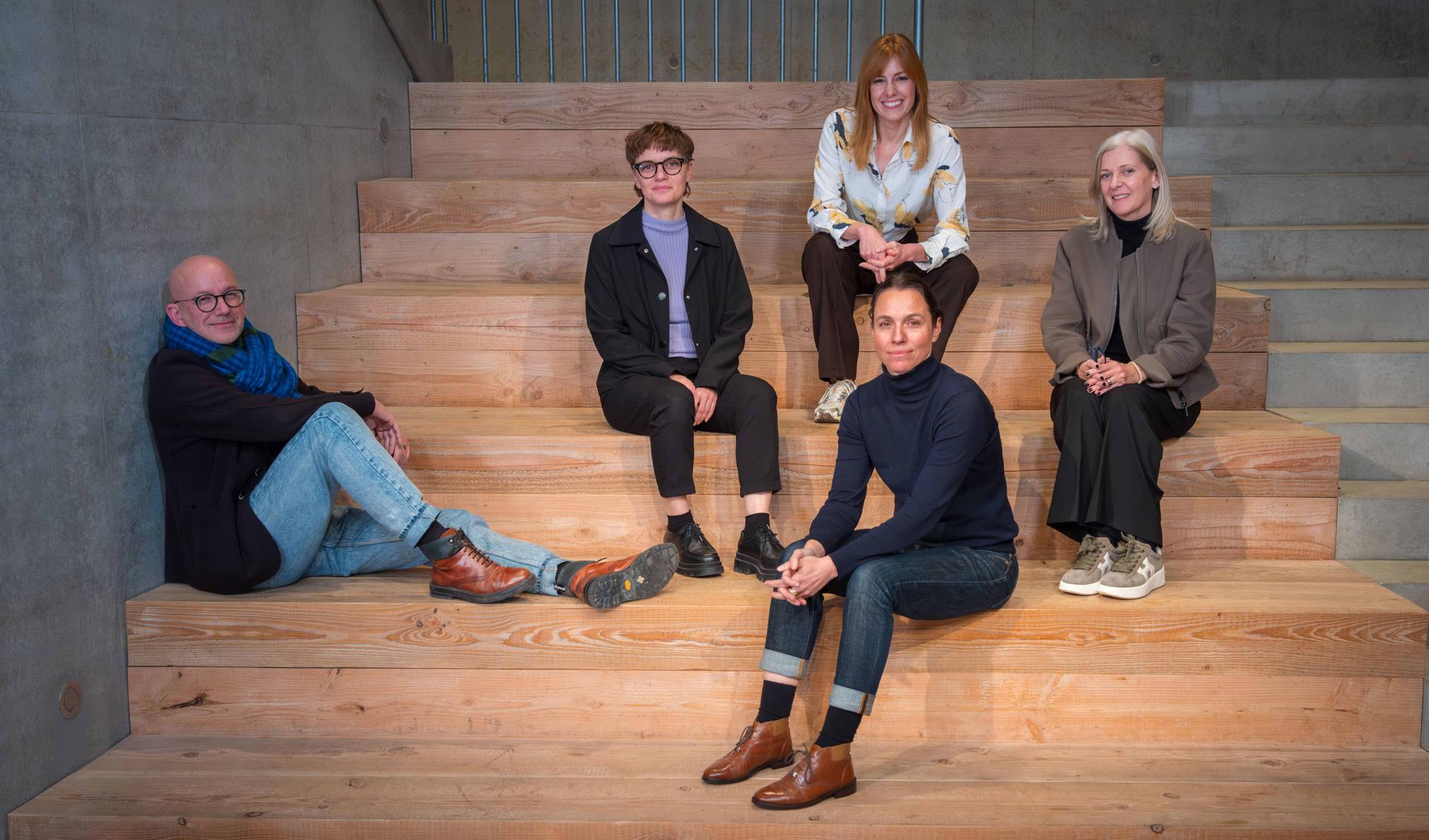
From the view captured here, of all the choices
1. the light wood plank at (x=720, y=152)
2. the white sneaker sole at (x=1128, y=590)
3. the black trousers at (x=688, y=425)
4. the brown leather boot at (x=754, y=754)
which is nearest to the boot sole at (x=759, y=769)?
the brown leather boot at (x=754, y=754)

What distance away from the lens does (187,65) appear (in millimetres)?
2666

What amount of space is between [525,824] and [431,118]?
275 centimetres

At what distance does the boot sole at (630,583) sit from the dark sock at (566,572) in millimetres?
78

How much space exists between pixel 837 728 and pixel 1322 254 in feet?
8.11

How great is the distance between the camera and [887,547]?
2262 millimetres

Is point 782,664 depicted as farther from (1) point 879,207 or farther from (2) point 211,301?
(1) point 879,207

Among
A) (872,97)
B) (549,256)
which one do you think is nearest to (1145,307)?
(872,97)

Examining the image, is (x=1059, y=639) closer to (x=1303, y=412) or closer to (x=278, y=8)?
(x=1303, y=412)

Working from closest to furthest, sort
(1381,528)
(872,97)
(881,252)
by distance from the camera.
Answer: (1381,528) < (881,252) < (872,97)

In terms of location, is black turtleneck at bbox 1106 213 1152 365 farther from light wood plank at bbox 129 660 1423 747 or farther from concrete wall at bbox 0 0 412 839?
concrete wall at bbox 0 0 412 839

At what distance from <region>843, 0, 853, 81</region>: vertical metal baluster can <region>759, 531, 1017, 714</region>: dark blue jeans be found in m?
3.21

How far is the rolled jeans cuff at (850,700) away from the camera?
2.17m

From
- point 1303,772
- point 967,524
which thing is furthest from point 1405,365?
point 967,524

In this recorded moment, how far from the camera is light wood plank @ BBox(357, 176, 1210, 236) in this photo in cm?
362
